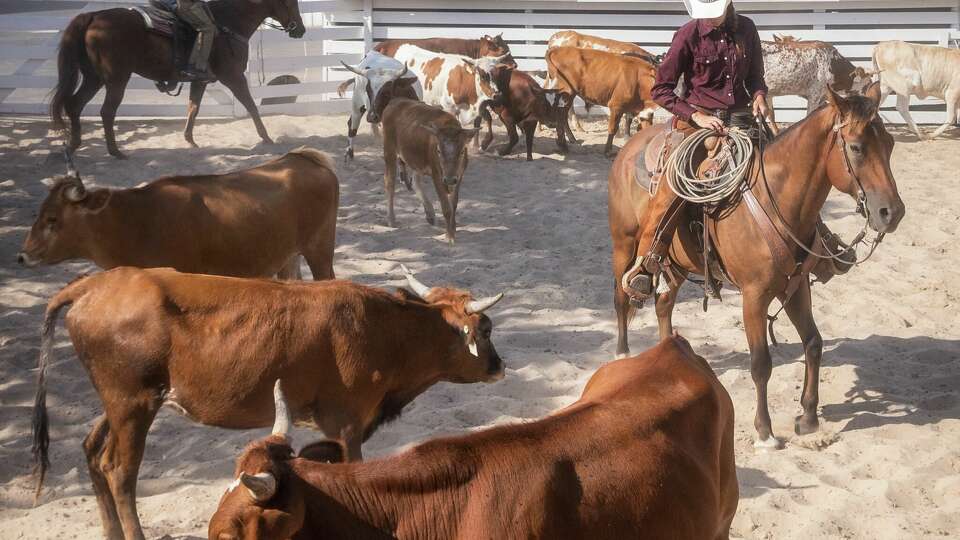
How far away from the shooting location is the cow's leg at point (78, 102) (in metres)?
13.0

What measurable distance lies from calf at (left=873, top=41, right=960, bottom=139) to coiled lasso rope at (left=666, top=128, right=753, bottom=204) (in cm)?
994

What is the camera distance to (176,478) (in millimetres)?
6027

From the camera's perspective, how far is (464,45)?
17188 millimetres

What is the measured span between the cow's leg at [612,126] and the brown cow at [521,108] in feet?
1.98

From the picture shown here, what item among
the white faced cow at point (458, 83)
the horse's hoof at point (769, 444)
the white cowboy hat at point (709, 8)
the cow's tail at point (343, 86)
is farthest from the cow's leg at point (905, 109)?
the horse's hoof at point (769, 444)

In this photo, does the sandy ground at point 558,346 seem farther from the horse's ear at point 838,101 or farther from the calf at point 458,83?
the horse's ear at point 838,101

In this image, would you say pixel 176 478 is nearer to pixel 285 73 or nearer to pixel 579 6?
pixel 285 73

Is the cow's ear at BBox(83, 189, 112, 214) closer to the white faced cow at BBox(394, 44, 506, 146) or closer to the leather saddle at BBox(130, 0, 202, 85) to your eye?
the leather saddle at BBox(130, 0, 202, 85)

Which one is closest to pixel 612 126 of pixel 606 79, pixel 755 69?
pixel 606 79

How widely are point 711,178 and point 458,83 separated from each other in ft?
28.6

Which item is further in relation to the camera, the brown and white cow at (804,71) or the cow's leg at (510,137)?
the brown and white cow at (804,71)

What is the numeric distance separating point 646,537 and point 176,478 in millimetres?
3347

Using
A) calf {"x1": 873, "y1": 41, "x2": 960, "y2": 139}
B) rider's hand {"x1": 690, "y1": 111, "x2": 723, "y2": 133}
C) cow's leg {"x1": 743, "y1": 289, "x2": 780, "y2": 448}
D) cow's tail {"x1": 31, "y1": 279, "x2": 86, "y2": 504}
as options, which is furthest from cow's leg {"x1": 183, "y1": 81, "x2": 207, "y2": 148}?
calf {"x1": 873, "y1": 41, "x2": 960, "y2": 139}

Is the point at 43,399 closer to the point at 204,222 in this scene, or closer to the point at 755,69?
the point at 204,222
